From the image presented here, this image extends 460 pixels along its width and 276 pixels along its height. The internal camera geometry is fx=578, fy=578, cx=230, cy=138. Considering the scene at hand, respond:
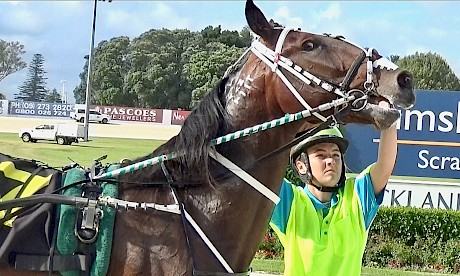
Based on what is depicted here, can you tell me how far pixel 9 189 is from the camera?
2.70 meters

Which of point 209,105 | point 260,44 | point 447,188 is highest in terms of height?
point 260,44

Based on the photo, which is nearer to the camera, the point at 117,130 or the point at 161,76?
the point at 117,130

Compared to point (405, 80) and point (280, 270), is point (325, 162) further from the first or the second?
point (280, 270)

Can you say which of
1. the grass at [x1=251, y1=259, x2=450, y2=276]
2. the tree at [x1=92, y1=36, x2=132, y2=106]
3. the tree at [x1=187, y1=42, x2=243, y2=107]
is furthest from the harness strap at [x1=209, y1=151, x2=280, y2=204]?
the tree at [x1=92, y1=36, x2=132, y2=106]

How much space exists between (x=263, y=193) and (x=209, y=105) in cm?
47

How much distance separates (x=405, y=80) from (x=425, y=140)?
9.32 m

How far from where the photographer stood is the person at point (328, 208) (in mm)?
3033

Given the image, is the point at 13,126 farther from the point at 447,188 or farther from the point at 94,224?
the point at 94,224

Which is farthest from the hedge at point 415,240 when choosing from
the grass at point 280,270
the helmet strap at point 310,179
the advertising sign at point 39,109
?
the advertising sign at point 39,109

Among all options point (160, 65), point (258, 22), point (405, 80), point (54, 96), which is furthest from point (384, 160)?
point (54, 96)

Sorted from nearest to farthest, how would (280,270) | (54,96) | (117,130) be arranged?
1. (280,270)
2. (117,130)
3. (54,96)

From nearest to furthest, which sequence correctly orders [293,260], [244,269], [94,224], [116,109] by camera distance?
[94,224]
[244,269]
[293,260]
[116,109]

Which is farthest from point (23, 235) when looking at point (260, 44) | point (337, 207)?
point (337, 207)

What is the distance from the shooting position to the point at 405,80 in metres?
2.48
